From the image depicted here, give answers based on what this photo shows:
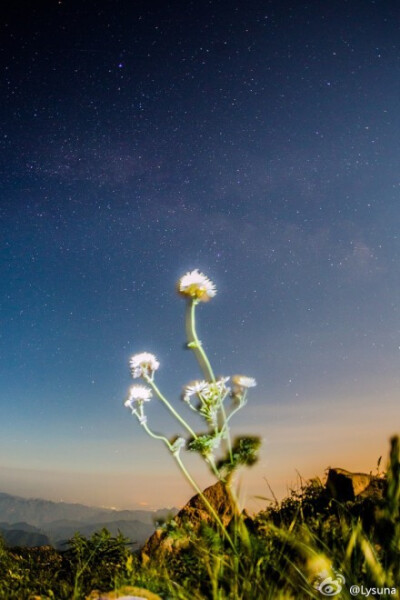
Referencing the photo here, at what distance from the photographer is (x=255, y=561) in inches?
123

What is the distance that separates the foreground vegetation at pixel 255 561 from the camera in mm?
2180

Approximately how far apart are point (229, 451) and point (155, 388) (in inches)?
50.1

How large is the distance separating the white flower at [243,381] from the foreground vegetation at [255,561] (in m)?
1.66

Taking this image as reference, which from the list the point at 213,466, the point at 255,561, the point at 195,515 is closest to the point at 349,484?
the point at 195,515

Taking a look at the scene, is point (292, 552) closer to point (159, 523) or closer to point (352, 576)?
point (352, 576)

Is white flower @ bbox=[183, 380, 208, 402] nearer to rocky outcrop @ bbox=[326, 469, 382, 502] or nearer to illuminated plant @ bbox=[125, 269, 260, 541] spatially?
illuminated plant @ bbox=[125, 269, 260, 541]

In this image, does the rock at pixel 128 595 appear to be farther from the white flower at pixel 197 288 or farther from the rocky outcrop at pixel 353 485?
the rocky outcrop at pixel 353 485

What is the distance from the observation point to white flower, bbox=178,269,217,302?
4.54 metres

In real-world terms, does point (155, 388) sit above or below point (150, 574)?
above

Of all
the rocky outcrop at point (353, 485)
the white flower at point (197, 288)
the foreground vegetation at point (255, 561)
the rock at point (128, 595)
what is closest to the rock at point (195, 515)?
the foreground vegetation at point (255, 561)

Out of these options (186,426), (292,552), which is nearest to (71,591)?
(186,426)

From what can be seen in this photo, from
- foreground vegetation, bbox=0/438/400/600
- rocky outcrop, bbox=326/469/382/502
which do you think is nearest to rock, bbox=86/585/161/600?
foreground vegetation, bbox=0/438/400/600

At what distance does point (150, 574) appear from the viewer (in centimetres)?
394

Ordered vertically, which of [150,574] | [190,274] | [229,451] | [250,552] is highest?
[190,274]
